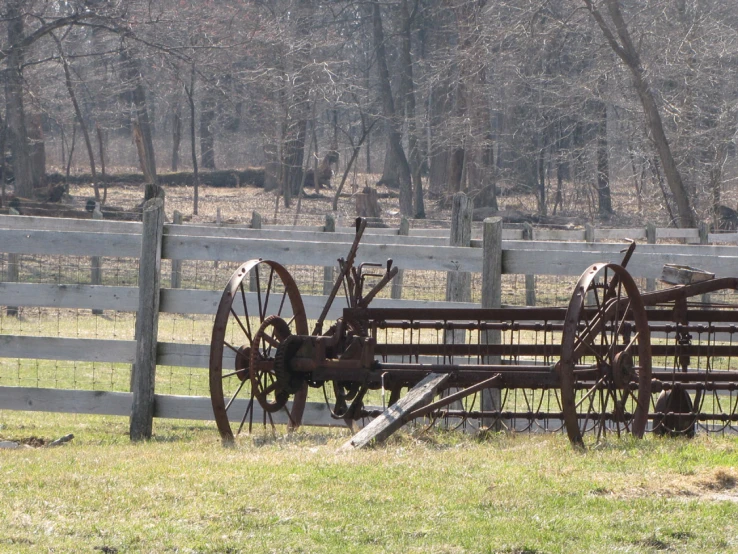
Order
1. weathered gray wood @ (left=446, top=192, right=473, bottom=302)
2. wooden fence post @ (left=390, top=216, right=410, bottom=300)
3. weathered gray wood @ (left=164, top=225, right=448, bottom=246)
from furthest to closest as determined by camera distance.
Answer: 1. wooden fence post @ (left=390, top=216, right=410, bottom=300)
2. weathered gray wood @ (left=164, top=225, right=448, bottom=246)
3. weathered gray wood @ (left=446, top=192, right=473, bottom=302)

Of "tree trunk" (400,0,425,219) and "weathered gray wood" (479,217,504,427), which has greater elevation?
"tree trunk" (400,0,425,219)

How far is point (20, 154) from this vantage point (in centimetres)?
2845

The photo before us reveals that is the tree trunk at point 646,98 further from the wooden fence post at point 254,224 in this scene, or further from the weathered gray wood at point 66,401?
the weathered gray wood at point 66,401

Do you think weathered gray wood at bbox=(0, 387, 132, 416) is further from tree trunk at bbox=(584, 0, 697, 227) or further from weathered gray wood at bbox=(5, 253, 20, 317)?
tree trunk at bbox=(584, 0, 697, 227)

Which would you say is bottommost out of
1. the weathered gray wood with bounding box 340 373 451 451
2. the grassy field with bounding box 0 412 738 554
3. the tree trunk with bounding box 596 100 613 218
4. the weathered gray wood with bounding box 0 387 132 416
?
the weathered gray wood with bounding box 0 387 132 416

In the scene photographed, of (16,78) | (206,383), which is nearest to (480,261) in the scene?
(206,383)

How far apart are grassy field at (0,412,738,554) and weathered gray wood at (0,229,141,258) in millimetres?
2085

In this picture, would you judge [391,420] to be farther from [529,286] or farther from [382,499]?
[529,286]

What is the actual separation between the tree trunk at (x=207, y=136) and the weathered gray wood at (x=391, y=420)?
36.0m

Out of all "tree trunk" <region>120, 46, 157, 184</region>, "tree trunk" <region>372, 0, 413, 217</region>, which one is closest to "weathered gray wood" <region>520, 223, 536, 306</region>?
"tree trunk" <region>120, 46, 157, 184</region>

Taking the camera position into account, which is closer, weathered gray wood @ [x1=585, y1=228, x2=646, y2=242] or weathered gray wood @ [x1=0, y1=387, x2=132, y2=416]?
weathered gray wood @ [x1=0, y1=387, x2=132, y2=416]

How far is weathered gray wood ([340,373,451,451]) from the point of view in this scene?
5.54 metres

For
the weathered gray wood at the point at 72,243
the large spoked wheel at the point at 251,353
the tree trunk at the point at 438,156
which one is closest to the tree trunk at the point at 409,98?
the tree trunk at the point at 438,156

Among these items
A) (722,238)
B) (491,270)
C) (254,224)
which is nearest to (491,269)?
(491,270)
